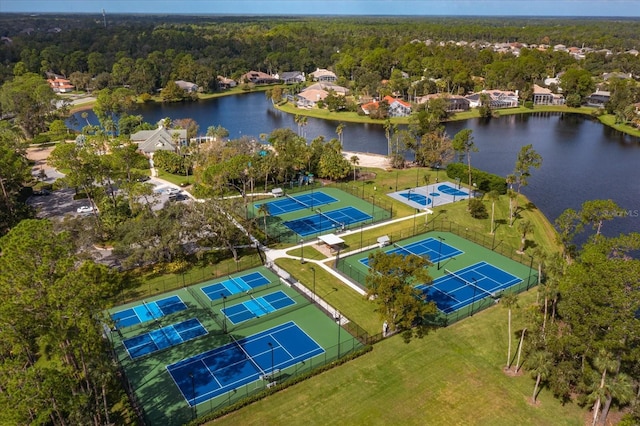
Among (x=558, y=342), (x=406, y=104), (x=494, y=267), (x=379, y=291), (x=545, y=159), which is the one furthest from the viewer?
(x=406, y=104)

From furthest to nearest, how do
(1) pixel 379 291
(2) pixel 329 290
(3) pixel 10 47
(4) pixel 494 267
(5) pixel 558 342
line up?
(3) pixel 10 47
(4) pixel 494 267
(2) pixel 329 290
(1) pixel 379 291
(5) pixel 558 342

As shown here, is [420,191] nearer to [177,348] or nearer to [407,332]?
[407,332]

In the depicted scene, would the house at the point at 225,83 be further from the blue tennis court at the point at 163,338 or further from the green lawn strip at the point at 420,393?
the green lawn strip at the point at 420,393

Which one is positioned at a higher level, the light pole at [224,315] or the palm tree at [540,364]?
the palm tree at [540,364]

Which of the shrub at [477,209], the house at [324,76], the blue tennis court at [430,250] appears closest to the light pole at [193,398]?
the blue tennis court at [430,250]

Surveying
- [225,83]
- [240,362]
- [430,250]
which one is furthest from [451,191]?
[225,83]

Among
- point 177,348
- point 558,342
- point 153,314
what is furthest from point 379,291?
point 153,314
